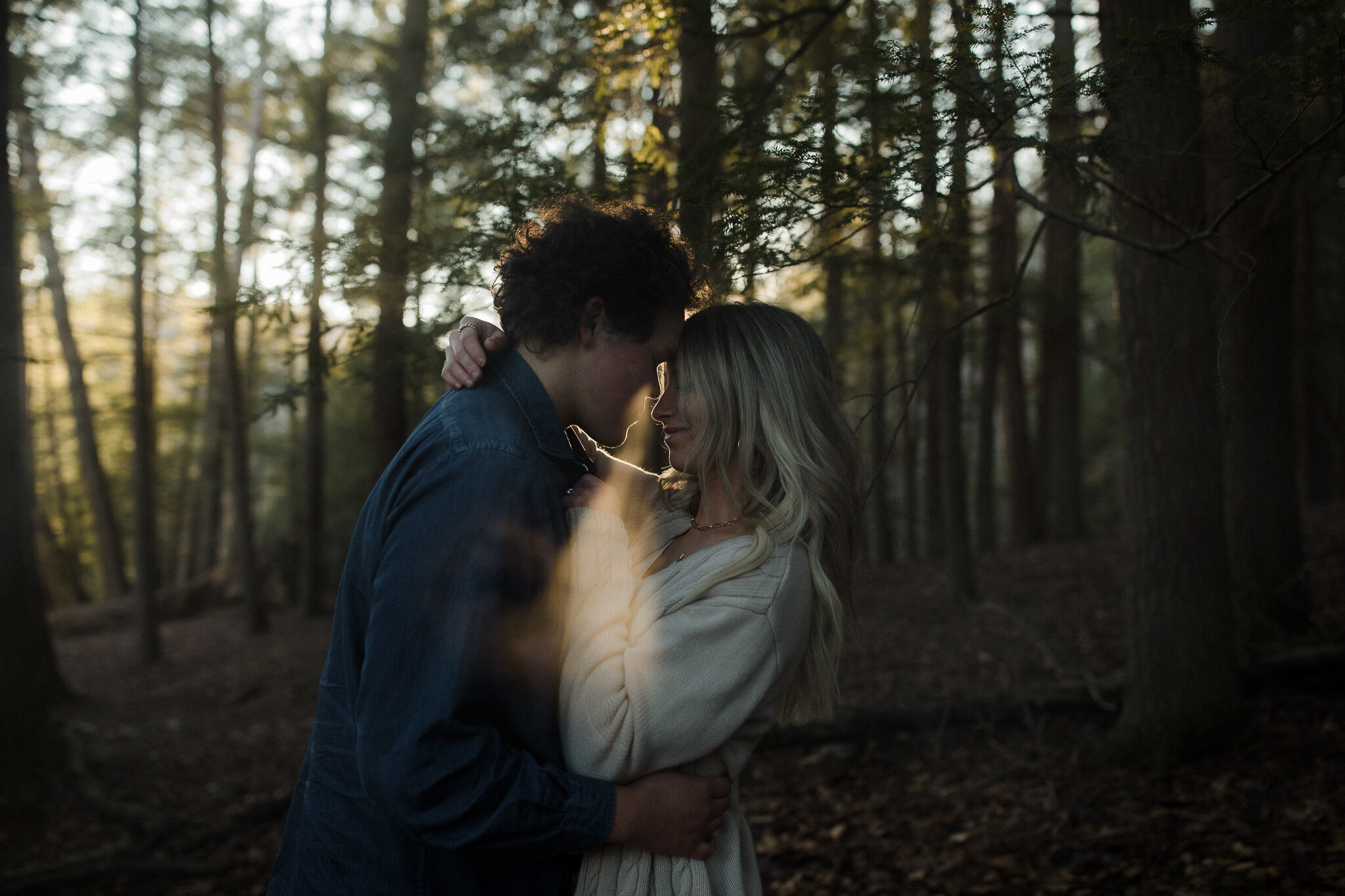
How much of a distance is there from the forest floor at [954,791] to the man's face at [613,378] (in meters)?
0.85

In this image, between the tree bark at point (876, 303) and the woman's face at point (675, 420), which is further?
the tree bark at point (876, 303)

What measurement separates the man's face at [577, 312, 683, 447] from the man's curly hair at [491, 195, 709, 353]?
1.3 inches

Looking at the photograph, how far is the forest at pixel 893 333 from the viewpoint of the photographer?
264 centimetres

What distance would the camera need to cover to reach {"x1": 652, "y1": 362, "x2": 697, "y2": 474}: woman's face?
7.18 ft

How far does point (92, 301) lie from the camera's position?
68.6 ft

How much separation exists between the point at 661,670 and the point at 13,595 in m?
6.38

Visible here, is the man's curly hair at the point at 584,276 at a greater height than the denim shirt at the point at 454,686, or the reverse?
the man's curly hair at the point at 584,276

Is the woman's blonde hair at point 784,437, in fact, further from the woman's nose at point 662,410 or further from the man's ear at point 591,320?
the man's ear at point 591,320

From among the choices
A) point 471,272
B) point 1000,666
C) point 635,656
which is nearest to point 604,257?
point 635,656

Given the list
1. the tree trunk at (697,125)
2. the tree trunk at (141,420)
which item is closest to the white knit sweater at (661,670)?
the tree trunk at (697,125)

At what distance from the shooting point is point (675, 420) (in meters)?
2.23

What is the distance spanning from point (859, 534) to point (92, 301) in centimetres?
2423

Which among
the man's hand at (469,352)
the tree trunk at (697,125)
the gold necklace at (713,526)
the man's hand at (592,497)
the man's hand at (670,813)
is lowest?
the man's hand at (670,813)

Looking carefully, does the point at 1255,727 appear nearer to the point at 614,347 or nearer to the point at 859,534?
the point at 859,534
